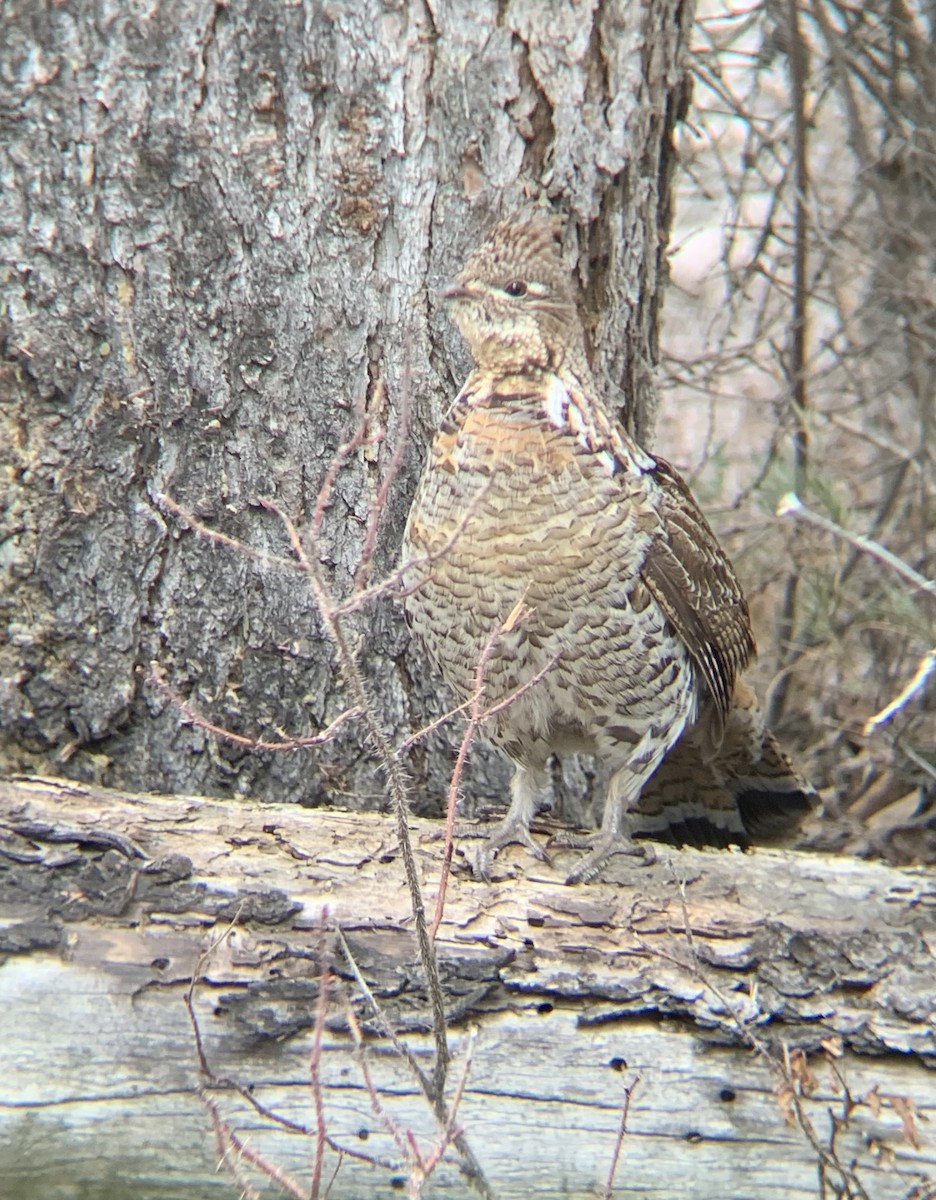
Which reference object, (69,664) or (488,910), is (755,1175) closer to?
(488,910)

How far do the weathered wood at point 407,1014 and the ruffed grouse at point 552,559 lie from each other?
348 mm

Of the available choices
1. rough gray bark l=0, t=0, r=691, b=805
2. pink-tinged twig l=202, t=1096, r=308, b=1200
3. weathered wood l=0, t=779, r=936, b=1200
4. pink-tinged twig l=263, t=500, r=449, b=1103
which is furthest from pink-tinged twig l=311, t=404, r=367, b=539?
pink-tinged twig l=202, t=1096, r=308, b=1200

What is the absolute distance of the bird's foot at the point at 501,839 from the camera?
9.99 ft

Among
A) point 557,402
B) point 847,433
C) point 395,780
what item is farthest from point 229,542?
point 847,433

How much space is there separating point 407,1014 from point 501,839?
1.91 ft

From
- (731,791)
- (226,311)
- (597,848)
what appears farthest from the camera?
(731,791)

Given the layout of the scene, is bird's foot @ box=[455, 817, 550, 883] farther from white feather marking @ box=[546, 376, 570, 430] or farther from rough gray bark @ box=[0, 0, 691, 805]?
white feather marking @ box=[546, 376, 570, 430]

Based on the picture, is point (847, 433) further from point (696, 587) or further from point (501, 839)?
point (501, 839)

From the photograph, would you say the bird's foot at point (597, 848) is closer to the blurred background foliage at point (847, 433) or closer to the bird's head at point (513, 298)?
the bird's head at point (513, 298)

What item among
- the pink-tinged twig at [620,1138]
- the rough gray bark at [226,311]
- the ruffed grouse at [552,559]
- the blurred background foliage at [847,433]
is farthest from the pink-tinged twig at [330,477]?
the blurred background foliage at [847,433]

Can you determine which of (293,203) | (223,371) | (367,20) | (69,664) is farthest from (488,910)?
(367,20)

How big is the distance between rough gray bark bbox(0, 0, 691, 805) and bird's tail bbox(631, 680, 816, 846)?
840mm

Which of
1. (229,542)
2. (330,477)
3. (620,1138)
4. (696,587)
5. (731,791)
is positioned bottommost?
(620,1138)

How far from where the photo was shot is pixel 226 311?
341 cm
